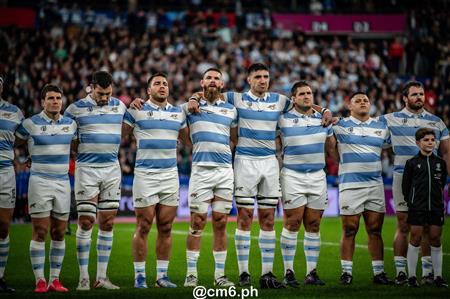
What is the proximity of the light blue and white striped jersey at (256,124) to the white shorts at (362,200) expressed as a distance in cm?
119

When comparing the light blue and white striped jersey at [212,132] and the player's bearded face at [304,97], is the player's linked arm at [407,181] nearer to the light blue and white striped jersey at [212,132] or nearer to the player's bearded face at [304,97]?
the player's bearded face at [304,97]

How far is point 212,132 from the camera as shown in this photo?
11102mm

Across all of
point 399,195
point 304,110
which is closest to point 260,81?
point 304,110

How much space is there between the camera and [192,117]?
11.3m

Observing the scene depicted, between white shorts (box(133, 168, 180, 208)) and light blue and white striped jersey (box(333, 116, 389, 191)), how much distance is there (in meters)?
2.34

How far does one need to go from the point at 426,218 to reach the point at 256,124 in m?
2.49

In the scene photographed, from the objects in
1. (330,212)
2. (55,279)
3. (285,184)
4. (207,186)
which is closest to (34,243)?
(55,279)

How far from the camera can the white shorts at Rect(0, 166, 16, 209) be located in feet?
35.3

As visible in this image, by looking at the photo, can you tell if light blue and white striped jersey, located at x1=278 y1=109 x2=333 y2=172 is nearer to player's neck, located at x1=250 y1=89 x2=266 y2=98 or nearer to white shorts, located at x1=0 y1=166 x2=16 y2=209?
player's neck, located at x1=250 y1=89 x2=266 y2=98

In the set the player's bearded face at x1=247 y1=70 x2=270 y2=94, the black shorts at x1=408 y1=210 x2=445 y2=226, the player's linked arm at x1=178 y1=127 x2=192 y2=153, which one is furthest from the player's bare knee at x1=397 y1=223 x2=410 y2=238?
the player's linked arm at x1=178 y1=127 x2=192 y2=153

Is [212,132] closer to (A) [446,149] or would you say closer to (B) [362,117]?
(B) [362,117]

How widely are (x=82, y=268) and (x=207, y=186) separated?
186 cm

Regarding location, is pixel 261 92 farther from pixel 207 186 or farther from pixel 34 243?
pixel 34 243

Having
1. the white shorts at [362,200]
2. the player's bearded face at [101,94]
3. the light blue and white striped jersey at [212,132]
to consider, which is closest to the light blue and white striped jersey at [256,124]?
the light blue and white striped jersey at [212,132]
